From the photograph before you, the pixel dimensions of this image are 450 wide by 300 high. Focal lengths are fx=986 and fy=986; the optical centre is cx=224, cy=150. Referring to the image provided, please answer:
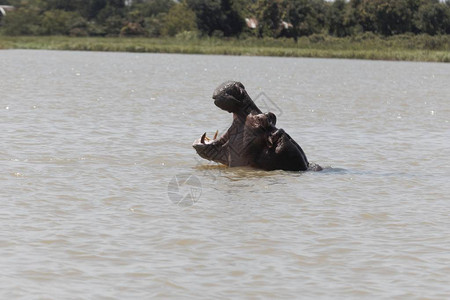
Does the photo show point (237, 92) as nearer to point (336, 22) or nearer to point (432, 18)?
point (432, 18)

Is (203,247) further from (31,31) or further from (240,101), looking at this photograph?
(31,31)

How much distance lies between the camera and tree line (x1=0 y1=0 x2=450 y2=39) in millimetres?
102438

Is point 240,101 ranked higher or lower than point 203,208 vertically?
higher

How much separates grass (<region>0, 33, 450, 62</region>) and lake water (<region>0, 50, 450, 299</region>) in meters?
55.9

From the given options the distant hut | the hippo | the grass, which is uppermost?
the hippo

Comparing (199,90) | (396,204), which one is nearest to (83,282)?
(396,204)

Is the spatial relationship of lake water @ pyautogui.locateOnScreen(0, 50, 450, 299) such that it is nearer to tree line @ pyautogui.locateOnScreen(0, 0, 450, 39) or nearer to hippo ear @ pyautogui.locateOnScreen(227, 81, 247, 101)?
hippo ear @ pyautogui.locateOnScreen(227, 81, 247, 101)

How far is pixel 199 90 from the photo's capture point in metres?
36.0

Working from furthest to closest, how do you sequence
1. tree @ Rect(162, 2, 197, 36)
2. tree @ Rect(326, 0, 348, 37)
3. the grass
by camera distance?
1. tree @ Rect(162, 2, 197, 36)
2. tree @ Rect(326, 0, 348, 37)
3. the grass

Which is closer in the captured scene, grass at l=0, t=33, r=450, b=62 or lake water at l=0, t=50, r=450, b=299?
lake water at l=0, t=50, r=450, b=299

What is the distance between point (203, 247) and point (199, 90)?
2671 cm

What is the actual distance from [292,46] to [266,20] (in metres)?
16.2

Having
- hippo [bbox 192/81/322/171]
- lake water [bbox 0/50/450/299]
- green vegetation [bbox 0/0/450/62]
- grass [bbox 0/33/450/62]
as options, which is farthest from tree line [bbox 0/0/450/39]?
hippo [bbox 192/81/322/171]

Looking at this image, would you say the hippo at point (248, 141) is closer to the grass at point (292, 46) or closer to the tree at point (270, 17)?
the grass at point (292, 46)
